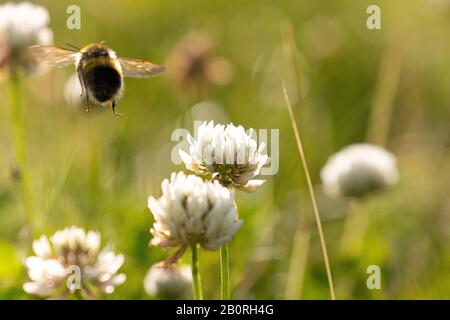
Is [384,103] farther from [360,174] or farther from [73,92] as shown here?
[73,92]

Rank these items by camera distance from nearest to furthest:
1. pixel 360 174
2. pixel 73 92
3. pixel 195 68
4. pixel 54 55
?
pixel 54 55
pixel 360 174
pixel 73 92
pixel 195 68

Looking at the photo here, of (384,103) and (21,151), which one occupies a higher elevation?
(384,103)

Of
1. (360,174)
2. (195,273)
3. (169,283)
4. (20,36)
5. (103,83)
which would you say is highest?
(20,36)

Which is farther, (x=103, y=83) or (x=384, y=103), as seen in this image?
(x=384, y=103)

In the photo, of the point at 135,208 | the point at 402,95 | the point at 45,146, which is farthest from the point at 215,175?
the point at 402,95

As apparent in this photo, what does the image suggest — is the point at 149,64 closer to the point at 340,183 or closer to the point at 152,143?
the point at 340,183

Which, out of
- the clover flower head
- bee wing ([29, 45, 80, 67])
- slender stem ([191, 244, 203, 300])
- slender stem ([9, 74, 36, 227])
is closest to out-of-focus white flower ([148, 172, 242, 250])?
slender stem ([191, 244, 203, 300])

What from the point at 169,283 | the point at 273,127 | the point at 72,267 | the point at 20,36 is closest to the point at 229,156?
the point at 72,267

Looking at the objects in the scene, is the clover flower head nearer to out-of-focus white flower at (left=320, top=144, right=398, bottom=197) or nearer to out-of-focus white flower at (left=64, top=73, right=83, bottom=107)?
out-of-focus white flower at (left=64, top=73, right=83, bottom=107)
